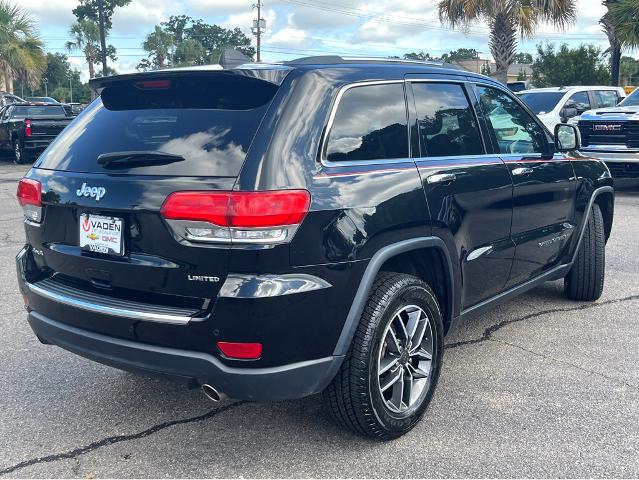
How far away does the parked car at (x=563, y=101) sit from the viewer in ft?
44.2

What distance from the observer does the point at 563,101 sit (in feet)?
45.8

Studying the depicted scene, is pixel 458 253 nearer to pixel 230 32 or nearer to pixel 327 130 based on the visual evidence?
pixel 327 130

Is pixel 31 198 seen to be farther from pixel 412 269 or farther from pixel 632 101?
pixel 632 101

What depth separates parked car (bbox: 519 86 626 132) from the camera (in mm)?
13461

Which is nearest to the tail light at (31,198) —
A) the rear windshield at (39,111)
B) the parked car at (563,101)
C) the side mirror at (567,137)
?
the side mirror at (567,137)

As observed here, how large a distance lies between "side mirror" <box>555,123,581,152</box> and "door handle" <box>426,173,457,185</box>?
5.38ft

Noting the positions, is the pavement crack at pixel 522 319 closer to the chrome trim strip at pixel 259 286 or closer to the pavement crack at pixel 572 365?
the pavement crack at pixel 572 365

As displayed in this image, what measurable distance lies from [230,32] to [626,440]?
296ft

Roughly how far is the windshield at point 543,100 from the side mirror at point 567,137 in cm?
941

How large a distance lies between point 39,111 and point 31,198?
17442mm

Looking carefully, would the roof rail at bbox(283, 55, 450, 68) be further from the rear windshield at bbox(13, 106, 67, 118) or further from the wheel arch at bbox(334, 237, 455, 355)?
the rear windshield at bbox(13, 106, 67, 118)

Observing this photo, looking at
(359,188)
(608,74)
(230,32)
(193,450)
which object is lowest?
(193,450)

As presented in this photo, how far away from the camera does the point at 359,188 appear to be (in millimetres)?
3002

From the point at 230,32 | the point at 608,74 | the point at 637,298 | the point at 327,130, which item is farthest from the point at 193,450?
the point at 230,32
